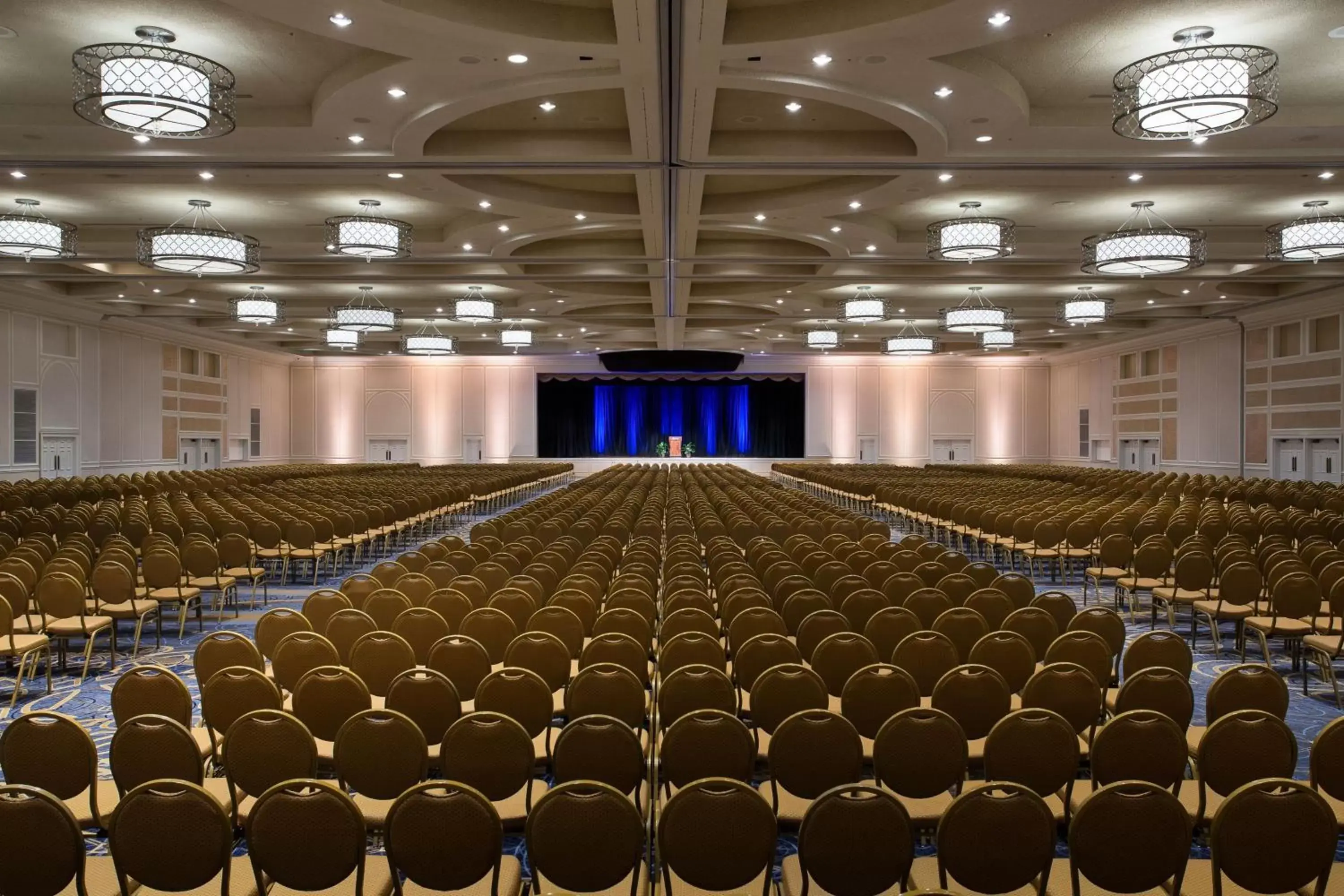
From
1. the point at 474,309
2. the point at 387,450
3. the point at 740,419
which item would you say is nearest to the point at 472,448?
the point at 387,450

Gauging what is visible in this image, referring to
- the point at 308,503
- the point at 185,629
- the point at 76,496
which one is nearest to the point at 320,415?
the point at 76,496

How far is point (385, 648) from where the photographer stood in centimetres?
590

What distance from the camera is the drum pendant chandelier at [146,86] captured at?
8.12m

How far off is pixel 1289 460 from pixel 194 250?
25.4 metres

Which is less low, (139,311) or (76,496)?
(139,311)

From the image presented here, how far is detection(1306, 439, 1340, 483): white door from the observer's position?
23.0 metres

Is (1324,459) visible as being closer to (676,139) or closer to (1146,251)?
(1146,251)

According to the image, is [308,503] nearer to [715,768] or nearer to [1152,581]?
[1152,581]

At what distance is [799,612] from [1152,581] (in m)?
5.37

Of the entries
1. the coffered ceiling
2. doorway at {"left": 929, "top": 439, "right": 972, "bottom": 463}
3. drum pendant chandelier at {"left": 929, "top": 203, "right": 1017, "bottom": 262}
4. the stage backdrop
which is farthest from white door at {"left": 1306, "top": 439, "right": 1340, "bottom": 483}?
the stage backdrop

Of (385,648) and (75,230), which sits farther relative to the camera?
(75,230)

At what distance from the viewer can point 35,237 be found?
13.6 metres

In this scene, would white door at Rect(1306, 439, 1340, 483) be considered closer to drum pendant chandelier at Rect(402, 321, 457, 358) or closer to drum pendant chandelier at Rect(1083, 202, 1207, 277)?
drum pendant chandelier at Rect(1083, 202, 1207, 277)

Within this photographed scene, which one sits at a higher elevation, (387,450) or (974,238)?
(974,238)
